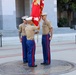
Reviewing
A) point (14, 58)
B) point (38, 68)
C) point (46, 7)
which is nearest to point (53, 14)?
point (46, 7)

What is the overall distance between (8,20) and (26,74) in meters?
14.4

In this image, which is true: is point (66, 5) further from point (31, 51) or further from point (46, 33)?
point (31, 51)

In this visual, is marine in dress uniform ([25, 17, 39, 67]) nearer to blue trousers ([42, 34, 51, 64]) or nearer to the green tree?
blue trousers ([42, 34, 51, 64])

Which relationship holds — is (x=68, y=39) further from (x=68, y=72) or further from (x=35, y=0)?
(x=68, y=72)

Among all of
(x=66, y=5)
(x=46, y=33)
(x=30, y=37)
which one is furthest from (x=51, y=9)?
(x=30, y=37)

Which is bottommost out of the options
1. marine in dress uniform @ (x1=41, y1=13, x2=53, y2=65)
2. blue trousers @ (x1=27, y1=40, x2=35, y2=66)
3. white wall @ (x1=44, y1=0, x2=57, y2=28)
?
blue trousers @ (x1=27, y1=40, x2=35, y2=66)

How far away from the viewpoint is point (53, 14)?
1026 inches

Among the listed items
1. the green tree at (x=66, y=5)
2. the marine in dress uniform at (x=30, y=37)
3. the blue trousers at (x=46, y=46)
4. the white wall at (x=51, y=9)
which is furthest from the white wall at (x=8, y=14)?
the marine in dress uniform at (x=30, y=37)

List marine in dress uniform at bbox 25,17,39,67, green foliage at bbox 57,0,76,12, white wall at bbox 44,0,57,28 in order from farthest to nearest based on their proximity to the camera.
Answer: green foliage at bbox 57,0,76,12 → white wall at bbox 44,0,57,28 → marine in dress uniform at bbox 25,17,39,67

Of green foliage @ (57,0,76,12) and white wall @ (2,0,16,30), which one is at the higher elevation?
green foliage @ (57,0,76,12)

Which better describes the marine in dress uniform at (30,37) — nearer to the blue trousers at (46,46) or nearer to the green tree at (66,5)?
the blue trousers at (46,46)

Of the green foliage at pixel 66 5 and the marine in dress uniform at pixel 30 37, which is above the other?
the green foliage at pixel 66 5

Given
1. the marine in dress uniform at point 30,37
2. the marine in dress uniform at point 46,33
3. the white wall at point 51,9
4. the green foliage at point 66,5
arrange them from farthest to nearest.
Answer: the green foliage at point 66,5 → the white wall at point 51,9 → the marine in dress uniform at point 46,33 → the marine in dress uniform at point 30,37

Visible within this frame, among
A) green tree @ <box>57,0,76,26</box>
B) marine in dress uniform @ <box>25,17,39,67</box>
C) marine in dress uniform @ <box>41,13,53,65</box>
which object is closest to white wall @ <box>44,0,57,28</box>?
green tree @ <box>57,0,76,26</box>
